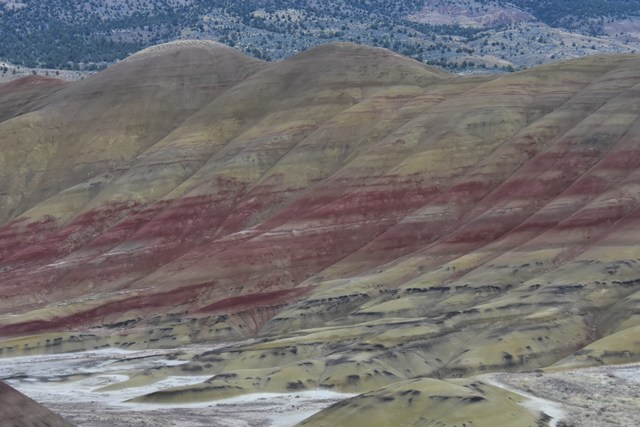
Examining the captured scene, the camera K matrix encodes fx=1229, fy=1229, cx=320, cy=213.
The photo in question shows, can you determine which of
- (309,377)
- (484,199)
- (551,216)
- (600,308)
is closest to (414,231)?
(484,199)

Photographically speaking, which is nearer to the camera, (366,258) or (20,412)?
(20,412)

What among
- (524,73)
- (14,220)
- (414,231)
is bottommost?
(14,220)

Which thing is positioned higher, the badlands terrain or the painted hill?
the painted hill

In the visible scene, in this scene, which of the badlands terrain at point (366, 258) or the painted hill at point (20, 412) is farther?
the badlands terrain at point (366, 258)

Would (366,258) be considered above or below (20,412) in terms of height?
below

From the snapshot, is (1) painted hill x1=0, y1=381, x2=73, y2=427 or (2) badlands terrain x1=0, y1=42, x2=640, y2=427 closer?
(1) painted hill x1=0, y1=381, x2=73, y2=427

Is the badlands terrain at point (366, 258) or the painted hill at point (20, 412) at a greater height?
the painted hill at point (20, 412)

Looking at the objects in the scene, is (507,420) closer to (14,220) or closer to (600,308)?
(600,308)

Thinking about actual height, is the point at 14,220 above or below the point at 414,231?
below
